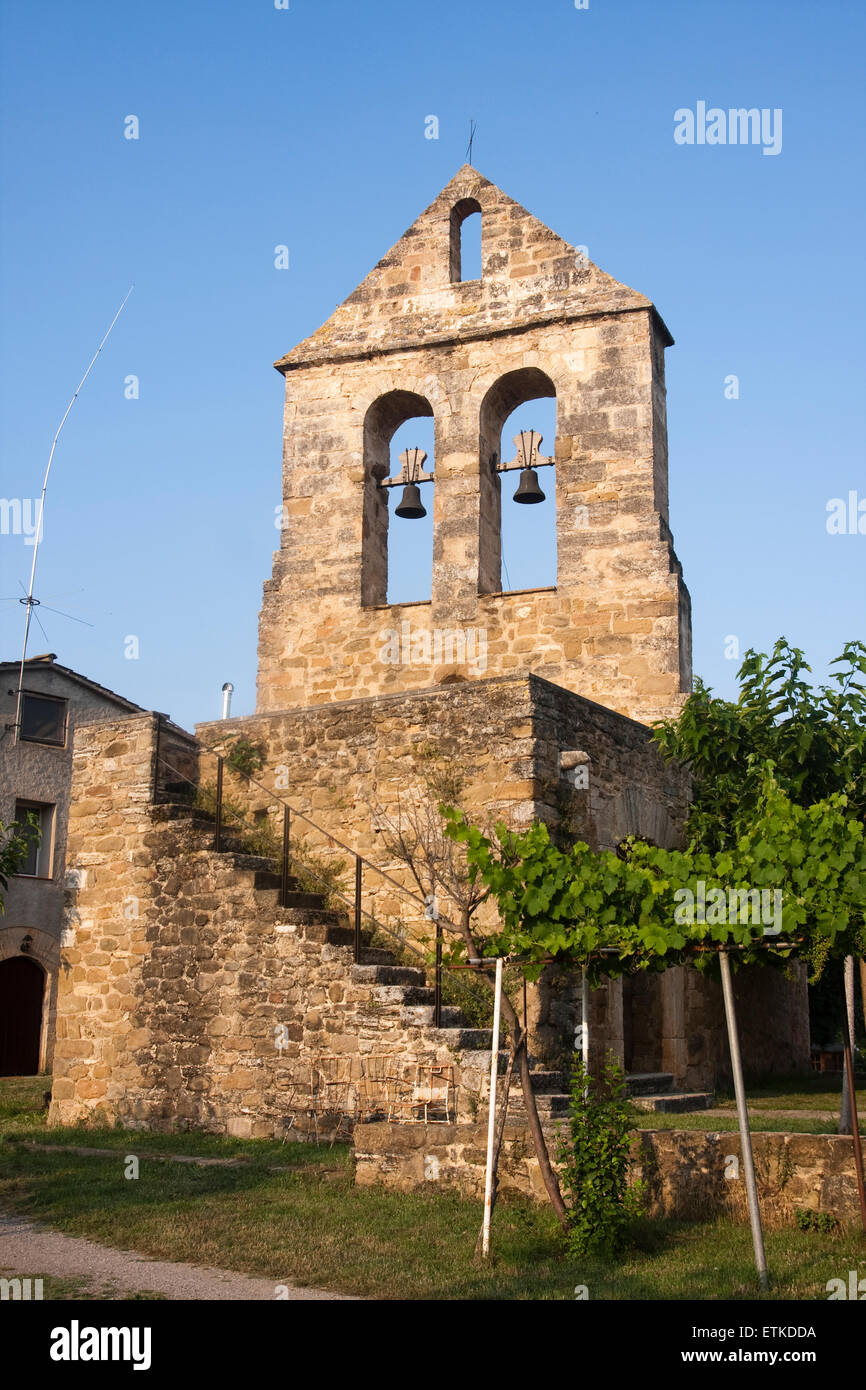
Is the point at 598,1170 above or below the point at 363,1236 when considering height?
above

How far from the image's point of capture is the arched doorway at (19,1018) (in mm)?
20562

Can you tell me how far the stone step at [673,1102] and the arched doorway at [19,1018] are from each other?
12.4 meters

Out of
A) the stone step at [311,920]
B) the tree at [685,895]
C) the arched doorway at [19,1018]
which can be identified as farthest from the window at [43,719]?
the tree at [685,895]

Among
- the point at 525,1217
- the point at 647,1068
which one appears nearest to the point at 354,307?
the point at 647,1068

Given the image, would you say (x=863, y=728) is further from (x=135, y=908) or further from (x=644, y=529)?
(x=135, y=908)

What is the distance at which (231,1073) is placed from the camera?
34.2 feet

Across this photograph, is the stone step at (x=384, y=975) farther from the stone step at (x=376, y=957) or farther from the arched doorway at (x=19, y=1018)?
the arched doorway at (x=19, y=1018)

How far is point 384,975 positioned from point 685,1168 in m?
3.00

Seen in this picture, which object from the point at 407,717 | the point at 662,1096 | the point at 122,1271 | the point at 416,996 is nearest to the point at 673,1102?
the point at 662,1096

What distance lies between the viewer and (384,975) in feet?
31.7

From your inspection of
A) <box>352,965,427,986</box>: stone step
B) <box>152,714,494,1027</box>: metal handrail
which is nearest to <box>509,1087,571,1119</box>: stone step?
<box>152,714,494,1027</box>: metal handrail

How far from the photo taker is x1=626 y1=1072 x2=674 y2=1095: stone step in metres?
11.1

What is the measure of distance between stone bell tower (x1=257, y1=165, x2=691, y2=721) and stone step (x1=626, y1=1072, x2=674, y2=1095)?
324 centimetres

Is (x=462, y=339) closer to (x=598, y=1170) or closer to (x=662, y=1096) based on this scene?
(x=662, y=1096)
